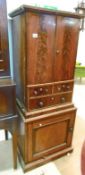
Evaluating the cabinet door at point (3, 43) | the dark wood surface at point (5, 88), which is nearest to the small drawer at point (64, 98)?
the dark wood surface at point (5, 88)

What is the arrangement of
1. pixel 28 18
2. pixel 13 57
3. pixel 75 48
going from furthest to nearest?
1. pixel 13 57
2. pixel 75 48
3. pixel 28 18

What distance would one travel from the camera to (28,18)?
122 cm

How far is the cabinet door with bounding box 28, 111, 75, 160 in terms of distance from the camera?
1581 millimetres

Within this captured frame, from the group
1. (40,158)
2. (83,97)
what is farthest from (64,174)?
(83,97)

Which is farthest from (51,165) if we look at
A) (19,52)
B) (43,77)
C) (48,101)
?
(19,52)

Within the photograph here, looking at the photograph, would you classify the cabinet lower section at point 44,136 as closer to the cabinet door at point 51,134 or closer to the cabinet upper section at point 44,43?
the cabinet door at point 51,134

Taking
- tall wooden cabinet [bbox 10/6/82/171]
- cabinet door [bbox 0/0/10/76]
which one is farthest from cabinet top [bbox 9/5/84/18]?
cabinet door [bbox 0/0/10/76]

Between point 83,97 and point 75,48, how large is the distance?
8.96 feet

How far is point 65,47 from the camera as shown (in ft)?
4.88

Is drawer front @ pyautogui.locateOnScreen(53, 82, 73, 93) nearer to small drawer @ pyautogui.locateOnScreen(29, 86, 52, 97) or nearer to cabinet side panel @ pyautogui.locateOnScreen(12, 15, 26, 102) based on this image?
small drawer @ pyautogui.locateOnScreen(29, 86, 52, 97)

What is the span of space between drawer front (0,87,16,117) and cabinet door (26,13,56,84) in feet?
0.62

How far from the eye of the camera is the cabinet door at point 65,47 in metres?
1.40

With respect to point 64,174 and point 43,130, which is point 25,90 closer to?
point 43,130

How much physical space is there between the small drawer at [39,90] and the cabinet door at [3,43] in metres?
0.32
